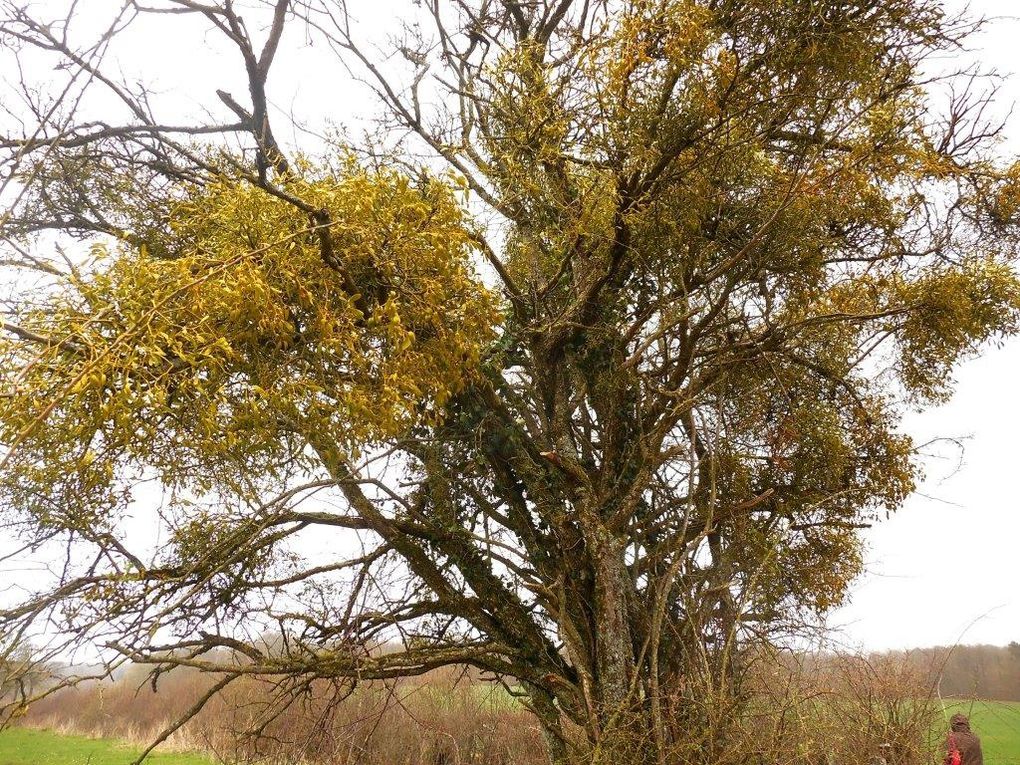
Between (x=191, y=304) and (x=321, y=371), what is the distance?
0.46 meters

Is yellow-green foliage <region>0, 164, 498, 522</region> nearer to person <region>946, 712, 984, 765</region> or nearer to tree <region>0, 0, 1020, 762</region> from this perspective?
tree <region>0, 0, 1020, 762</region>

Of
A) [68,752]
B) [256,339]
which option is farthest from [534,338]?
[68,752]

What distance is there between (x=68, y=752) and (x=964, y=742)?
41.9ft

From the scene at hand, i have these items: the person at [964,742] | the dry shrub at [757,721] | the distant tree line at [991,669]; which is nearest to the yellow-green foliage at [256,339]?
the dry shrub at [757,721]

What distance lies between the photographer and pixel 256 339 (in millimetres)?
2072

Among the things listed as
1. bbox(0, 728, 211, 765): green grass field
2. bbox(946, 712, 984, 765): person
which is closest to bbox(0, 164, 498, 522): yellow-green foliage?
bbox(946, 712, 984, 765): person

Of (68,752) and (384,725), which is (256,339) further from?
(68,752)

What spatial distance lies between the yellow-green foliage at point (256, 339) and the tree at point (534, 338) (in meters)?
0.01

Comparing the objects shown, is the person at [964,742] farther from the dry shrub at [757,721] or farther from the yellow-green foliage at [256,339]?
the yellow-green foliage at [256,339]

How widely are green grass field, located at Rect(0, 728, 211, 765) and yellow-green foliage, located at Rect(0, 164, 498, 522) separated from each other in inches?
332

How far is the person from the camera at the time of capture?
14.3 feet

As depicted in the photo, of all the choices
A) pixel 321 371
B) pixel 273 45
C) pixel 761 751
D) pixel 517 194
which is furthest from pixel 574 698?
pixel 273 45

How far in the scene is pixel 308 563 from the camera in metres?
4.26

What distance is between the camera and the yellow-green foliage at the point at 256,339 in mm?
1738
